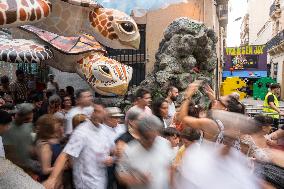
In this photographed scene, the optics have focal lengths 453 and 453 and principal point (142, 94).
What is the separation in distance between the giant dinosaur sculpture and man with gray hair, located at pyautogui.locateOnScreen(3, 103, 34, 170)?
3.20ft

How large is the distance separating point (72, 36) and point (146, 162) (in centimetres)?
382

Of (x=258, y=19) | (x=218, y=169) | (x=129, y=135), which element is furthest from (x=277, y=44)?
(x=218, y=169)

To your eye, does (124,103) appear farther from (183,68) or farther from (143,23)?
(143,23)

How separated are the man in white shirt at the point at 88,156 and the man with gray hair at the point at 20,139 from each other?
430 millimetres

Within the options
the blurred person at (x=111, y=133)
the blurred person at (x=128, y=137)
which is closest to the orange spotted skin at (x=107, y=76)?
the blurred person at (x=111, y=133)

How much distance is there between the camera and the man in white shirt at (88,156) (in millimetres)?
4266

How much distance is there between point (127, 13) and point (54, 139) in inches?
118

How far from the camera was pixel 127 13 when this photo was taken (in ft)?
22.2

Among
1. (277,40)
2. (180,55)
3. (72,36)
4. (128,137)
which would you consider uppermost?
(277,40)

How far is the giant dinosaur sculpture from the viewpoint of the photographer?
15.1ft

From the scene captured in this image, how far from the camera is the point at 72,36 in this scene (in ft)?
22.9

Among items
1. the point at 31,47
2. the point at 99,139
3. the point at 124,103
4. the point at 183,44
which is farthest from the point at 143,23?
the point at 99,139

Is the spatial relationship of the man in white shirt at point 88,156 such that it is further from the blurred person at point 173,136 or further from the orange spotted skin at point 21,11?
the orange spotted skin at point 21,11

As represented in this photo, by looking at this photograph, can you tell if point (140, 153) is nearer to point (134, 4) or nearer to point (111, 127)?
point (111, 127)
